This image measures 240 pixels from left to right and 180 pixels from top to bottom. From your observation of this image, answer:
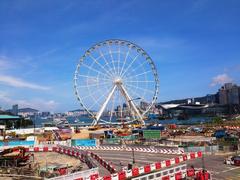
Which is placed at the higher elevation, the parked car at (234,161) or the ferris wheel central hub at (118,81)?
the ferris wheel central hub at (118,81)

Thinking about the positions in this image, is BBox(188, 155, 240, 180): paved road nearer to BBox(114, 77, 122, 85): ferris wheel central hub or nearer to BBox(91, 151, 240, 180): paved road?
BBox(91, 151, 240, 180): paved road

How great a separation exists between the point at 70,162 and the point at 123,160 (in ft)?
23.3

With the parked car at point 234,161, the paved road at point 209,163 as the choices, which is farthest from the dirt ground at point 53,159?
the parked car at point 234,161

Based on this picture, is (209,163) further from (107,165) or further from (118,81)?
(118,81)

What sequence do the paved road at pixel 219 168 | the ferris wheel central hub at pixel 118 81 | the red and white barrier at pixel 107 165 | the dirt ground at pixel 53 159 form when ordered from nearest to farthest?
1. the red and white barrier at pixel 107 165
2. the paved road at pixel 219 168
3. the dirt ground at pixel 53 159
4. the ferris wheel central hub at pixel 118 81

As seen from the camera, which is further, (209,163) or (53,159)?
(53,159)

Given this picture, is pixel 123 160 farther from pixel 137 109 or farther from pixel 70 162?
pixel 137 109

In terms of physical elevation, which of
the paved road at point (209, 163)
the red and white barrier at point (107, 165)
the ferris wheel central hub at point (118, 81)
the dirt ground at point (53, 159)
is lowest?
the dirt ground at point (53, 159)

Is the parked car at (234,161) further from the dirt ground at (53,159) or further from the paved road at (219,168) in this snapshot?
the dirt ground at (53,159)

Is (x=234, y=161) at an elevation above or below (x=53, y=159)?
above

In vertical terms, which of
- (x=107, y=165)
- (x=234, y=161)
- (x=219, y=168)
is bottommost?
(x=219, y=168)

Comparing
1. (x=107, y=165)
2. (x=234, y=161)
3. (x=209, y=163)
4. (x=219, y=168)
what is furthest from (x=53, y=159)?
(x=234, y=161)

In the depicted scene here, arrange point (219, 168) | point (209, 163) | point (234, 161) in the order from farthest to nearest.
Answer: point (209, 163)
point (234, 161)
point (219, 168)

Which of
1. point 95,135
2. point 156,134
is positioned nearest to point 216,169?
point 156,134
